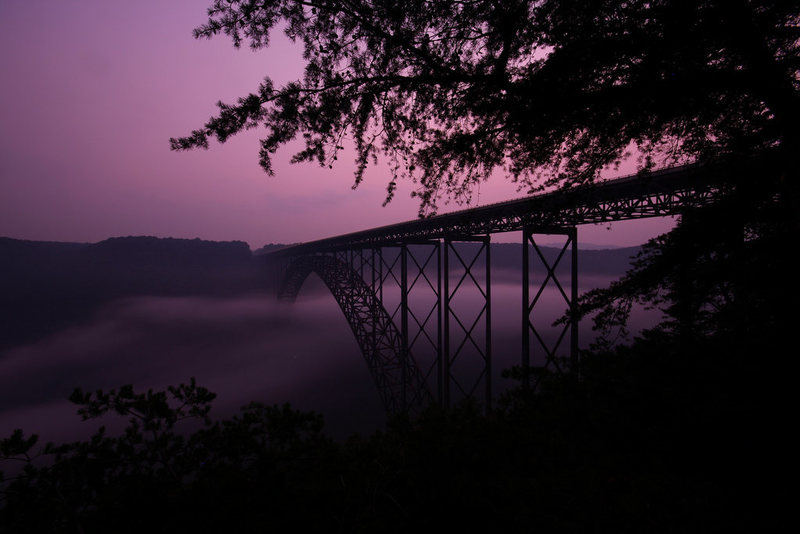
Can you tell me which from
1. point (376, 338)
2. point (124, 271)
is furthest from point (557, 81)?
point (124, 271)

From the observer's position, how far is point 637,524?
2.07 metres

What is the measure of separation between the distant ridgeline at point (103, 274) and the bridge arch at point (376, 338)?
7160cm

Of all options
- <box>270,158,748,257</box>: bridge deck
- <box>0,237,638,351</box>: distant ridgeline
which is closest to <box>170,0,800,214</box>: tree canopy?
<box>270,158,748,257</box>: bridge deck

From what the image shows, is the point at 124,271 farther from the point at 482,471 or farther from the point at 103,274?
the point at 482,471

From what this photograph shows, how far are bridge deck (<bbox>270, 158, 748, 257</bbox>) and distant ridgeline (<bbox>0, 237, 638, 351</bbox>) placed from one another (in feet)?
276

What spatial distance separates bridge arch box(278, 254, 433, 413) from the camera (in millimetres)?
14992

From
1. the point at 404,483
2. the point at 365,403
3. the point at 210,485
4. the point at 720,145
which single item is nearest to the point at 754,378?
the point at 720,145

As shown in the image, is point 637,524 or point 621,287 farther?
point 621,287

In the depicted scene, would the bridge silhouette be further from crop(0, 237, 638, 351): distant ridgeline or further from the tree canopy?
crop(0, 237, 638, 351): distant ridgeline

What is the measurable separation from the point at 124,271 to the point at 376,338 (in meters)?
98.1

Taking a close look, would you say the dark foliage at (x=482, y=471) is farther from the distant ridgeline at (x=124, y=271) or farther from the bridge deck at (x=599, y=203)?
the distant ridgeline at (x=124, y=271)

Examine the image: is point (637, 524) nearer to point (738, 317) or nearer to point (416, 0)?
point (738, 317)

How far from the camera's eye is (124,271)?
84.8 metres

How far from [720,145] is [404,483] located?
463cm
